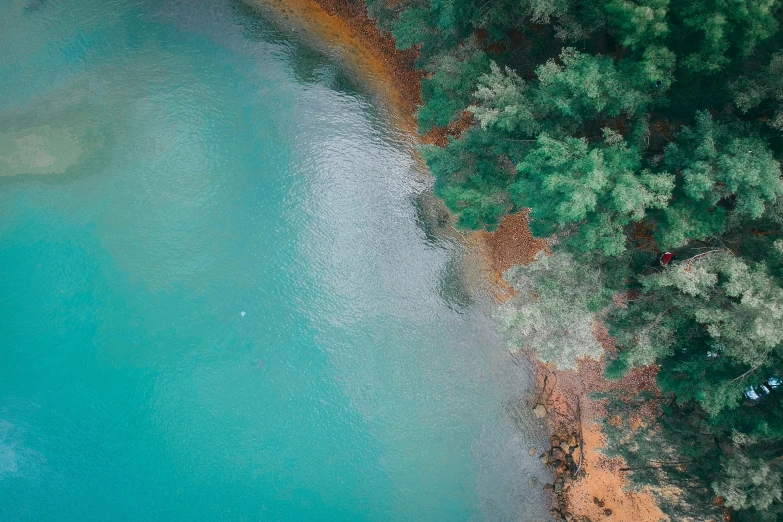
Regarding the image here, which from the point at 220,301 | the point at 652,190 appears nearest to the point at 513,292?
the point at 652,190

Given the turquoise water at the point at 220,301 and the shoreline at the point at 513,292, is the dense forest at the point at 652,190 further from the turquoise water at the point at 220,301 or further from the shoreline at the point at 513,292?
the turquoise water at the point at 220,301

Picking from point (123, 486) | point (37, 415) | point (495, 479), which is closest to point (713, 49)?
point (495, 479)

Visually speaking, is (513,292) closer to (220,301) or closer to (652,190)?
(652,190)

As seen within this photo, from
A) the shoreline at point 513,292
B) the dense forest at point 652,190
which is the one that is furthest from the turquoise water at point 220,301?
the dense forest at point 652,190

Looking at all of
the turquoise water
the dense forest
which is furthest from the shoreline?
the dense forest

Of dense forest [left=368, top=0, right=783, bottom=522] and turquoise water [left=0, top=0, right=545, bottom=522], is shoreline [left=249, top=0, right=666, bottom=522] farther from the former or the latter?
dense forest [left=368, top=0, right=783, bottom=522]

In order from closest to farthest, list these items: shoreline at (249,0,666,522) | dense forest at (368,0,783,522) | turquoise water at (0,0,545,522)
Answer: dense forest at (368,0,783,522) < shoreline at (249,0,666,522) < turquoise water at (0,0,545,522)
